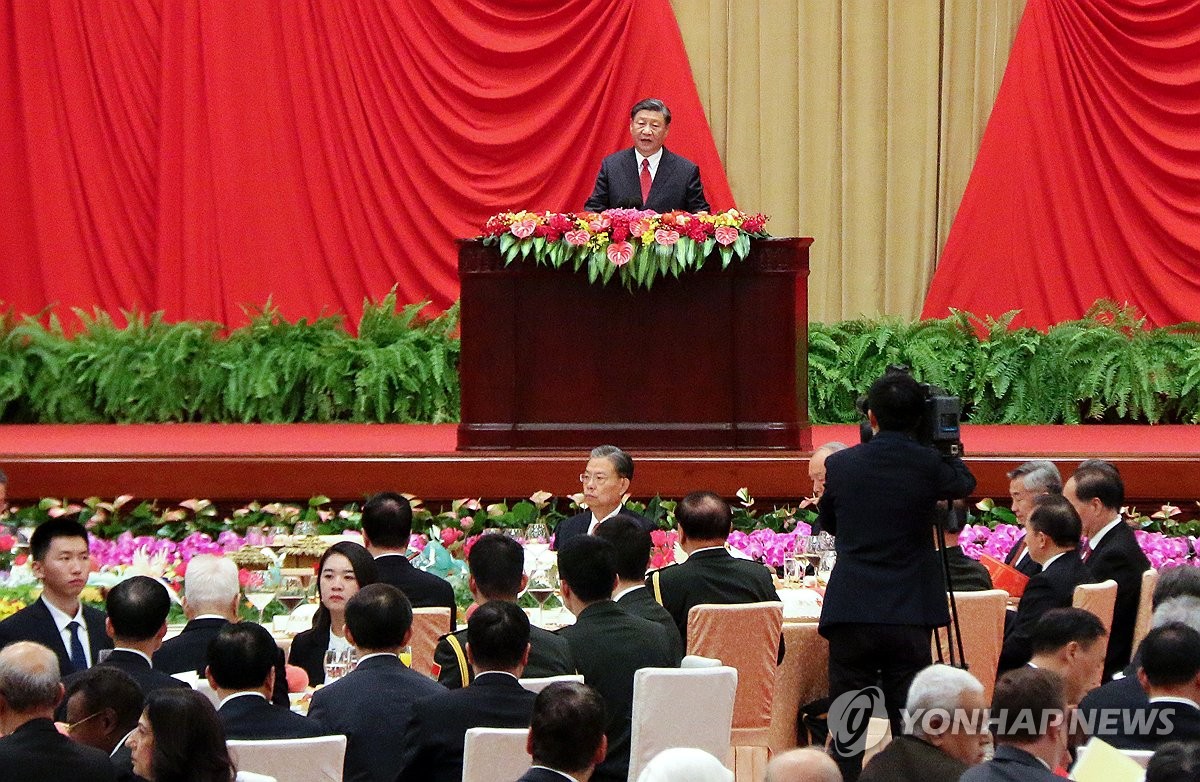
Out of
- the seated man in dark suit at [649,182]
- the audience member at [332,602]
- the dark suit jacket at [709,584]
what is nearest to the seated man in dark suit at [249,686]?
the audience member at [332,602]

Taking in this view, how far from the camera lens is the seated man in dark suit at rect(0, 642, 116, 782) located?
323cm

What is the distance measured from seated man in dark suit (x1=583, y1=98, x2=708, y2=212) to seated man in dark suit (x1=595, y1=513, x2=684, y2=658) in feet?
11.5

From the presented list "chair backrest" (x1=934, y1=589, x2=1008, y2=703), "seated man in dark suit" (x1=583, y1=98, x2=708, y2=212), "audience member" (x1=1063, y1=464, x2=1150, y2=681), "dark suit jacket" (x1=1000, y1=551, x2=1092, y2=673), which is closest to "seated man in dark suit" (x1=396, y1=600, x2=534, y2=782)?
"chair backrest" (x1=934, y1=589, x2=1008, y2=703)

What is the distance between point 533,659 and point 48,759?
1259mm

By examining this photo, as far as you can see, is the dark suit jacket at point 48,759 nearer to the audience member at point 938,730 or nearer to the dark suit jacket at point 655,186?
the audience member at point 938,730

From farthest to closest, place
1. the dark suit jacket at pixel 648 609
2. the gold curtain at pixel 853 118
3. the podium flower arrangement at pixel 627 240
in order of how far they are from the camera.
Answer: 1. the gold curtain at pixel 853 118
2. the podium flower arrangement at pixel 627 240
3. the dark suit jacket at pixel 648 609

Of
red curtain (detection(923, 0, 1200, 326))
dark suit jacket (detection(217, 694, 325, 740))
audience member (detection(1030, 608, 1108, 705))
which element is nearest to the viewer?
dark suit jacket (detection(217, 694, 325, 740))

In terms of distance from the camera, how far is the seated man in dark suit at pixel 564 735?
126 inches

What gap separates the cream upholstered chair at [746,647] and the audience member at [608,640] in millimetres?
475

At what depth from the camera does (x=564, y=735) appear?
319 centimetres

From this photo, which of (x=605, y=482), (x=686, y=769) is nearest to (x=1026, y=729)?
(x=686, y=769)

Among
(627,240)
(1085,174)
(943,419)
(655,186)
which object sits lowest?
(943,419)

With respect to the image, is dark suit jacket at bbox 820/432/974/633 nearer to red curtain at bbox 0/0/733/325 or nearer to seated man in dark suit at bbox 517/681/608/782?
seated man in dark suit at bbox 517/681/608/782

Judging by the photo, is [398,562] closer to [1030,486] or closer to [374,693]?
[374,693]
